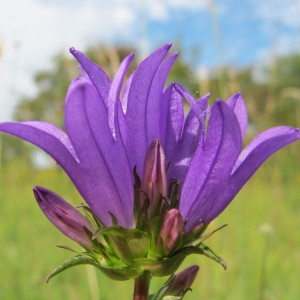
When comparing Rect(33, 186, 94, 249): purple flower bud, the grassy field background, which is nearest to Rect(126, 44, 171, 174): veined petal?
Rect(33, 186, 94, 249): purple flower bud

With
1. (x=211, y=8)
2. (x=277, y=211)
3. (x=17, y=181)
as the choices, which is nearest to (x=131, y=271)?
(x=211, y=8)

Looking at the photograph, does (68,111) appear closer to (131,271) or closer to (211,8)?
(131,271)

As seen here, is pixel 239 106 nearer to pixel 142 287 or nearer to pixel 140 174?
pixel 140 174

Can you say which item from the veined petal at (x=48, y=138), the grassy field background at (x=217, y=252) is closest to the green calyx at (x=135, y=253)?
the veined petal at (x=48, y=138)

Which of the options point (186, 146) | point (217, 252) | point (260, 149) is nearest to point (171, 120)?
point (186, 146)

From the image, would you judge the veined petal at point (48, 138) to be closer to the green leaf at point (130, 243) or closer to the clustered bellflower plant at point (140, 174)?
the clustered bellflower plant at point (140, 174)

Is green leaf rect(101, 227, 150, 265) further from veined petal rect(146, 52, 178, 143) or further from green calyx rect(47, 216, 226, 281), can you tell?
veined petal rect(146, 52, 178, 143)

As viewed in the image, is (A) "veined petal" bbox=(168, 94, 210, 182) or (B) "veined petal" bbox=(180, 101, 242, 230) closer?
(B) "veined petal" bbox=(180, 101, 242, 230)
